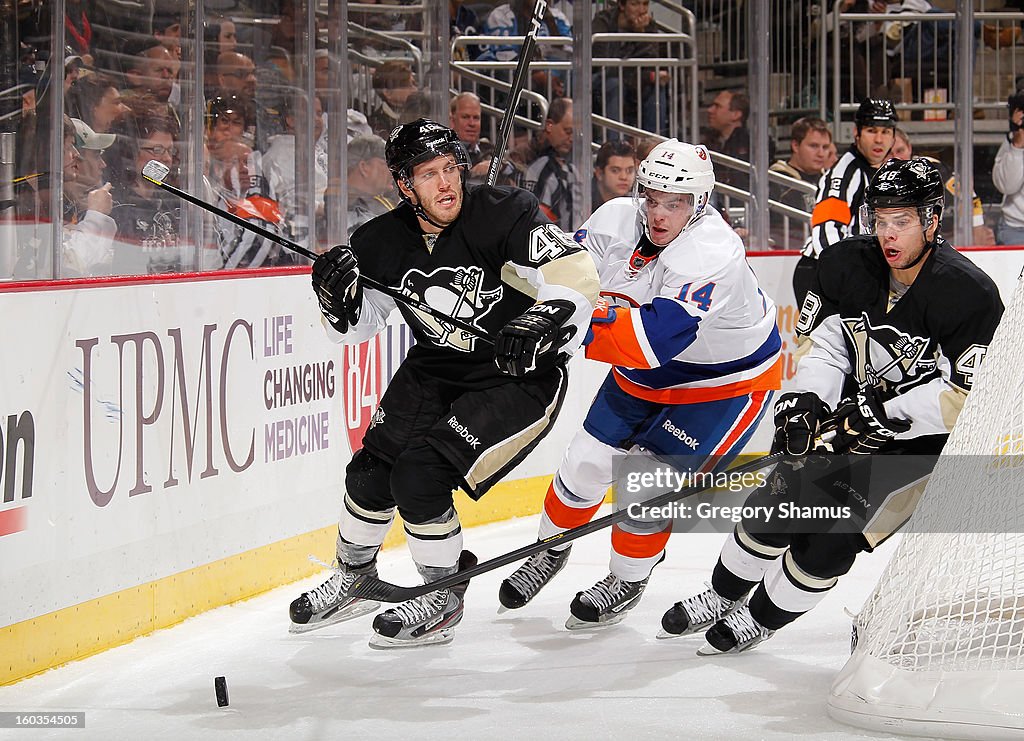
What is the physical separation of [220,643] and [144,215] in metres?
1.31

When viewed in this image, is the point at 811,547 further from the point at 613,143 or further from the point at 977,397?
the point at 613,143

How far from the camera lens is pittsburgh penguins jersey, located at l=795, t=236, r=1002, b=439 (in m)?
3.07

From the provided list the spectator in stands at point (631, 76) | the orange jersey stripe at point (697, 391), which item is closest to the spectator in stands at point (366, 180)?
the spectator in stands at point (631, 76)

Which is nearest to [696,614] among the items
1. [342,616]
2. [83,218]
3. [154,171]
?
[342,616]

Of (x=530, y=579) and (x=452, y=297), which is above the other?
(x=452, y=297)

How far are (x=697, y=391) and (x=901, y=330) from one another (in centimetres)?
64

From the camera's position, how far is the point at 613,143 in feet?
19.3

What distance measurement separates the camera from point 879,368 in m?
3.20

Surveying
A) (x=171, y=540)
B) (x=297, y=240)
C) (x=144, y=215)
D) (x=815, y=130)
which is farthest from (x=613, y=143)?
(x=171, y=540)

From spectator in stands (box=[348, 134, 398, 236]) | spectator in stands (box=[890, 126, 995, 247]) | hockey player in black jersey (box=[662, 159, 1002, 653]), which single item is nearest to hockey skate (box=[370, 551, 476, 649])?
hockey player in black jersey (box=[662, 159, 1002, 653])

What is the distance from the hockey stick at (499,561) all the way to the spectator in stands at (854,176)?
2.14 m

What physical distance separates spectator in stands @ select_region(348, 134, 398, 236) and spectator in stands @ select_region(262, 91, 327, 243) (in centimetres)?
17

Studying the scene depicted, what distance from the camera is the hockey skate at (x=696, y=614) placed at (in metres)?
3.53

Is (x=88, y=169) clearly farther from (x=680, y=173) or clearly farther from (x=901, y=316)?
(x=901, y=316)
